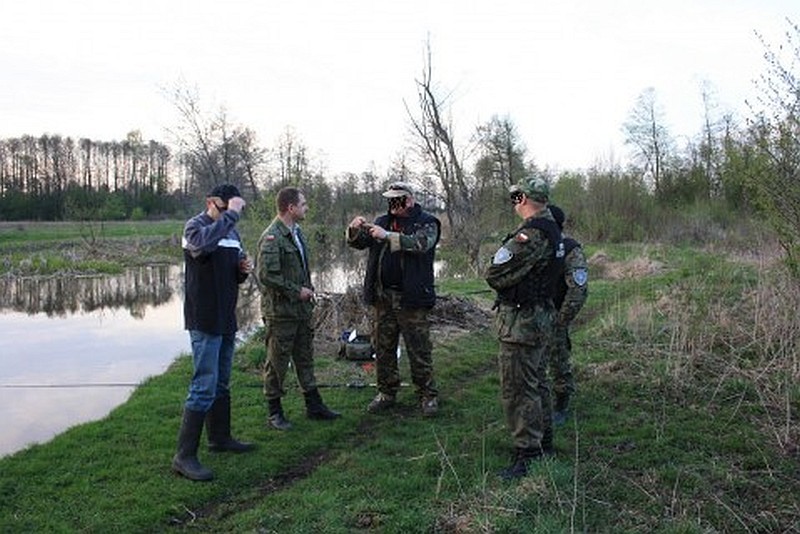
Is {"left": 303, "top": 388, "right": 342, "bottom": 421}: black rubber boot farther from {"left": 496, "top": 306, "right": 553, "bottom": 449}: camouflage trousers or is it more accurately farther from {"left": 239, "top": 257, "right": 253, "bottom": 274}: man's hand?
{"left": 496, "top": 306, "right": 553, "bottom": 449}: camouflage trousers

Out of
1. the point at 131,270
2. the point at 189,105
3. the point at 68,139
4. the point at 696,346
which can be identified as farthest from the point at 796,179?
the point at 68,139

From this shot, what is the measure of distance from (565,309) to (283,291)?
2.42 metres

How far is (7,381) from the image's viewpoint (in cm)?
959

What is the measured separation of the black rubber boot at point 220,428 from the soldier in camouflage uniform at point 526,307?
2195mm

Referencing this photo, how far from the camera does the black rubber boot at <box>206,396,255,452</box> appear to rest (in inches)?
218

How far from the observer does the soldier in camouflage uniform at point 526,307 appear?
16.0ft

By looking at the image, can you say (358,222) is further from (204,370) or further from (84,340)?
(84,340)

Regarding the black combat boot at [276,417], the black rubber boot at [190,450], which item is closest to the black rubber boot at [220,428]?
the black rubber boot at [190,450]

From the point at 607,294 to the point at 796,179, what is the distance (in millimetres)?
6946

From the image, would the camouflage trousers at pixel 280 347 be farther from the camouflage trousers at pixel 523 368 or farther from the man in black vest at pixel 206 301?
the camouflage trousers at pixel 523 368

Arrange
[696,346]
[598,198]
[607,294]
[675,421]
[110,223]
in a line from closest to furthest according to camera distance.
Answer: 1. [675,421]
2. [696,346]
3. [607,294]
4. [598,198]
5. [110,223]

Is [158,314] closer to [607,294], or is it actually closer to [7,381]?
[7,381]

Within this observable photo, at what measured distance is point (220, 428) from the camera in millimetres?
5582

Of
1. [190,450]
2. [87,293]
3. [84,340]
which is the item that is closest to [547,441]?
[190,450]
